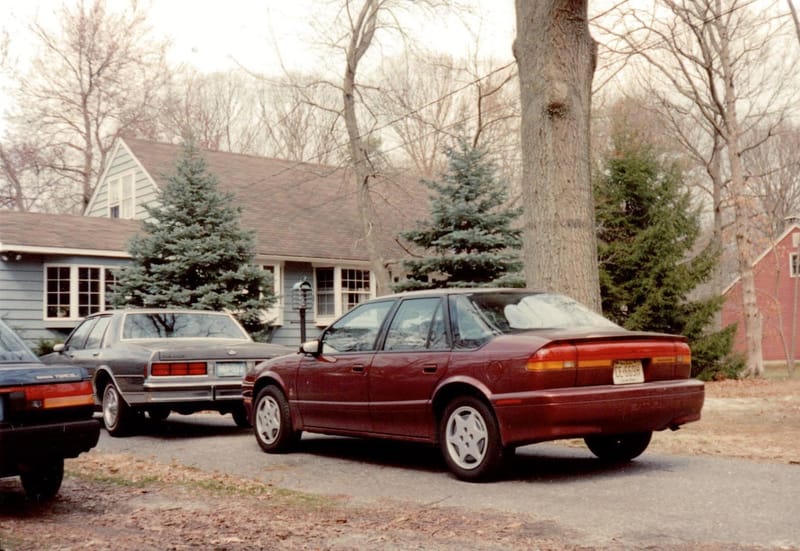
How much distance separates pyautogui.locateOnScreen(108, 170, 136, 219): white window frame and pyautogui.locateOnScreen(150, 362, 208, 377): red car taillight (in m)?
17.3

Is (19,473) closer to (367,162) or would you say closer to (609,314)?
(609,314)

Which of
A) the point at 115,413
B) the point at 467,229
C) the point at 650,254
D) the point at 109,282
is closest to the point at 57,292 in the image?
the point at 109,282

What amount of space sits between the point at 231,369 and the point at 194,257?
9679 millimetres

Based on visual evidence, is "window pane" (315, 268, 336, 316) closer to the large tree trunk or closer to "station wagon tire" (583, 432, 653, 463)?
the large tree trunk

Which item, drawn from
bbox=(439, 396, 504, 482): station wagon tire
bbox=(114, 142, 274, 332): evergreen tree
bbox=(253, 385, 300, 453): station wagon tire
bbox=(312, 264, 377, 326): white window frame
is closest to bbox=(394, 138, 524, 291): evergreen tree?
bbox=(114, 142, 274, 332): evergreen tree

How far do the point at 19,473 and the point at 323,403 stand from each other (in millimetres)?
2984

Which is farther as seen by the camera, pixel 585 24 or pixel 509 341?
pixel 585 24

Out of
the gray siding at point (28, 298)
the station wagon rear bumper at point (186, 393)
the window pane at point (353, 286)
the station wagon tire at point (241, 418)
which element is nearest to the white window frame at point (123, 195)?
the gray siding at point (28, 298)

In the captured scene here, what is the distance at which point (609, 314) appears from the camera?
68.4 feet

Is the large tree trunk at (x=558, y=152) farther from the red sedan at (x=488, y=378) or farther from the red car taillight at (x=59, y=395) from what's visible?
the red car taillight at (x=59, y=395)

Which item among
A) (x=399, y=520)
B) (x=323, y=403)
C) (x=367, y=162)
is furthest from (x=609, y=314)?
(x=399, y=520)

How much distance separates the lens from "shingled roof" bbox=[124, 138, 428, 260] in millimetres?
25875

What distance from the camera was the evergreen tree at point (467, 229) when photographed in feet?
64.4

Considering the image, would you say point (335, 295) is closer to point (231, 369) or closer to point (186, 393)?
point (231, 369)
